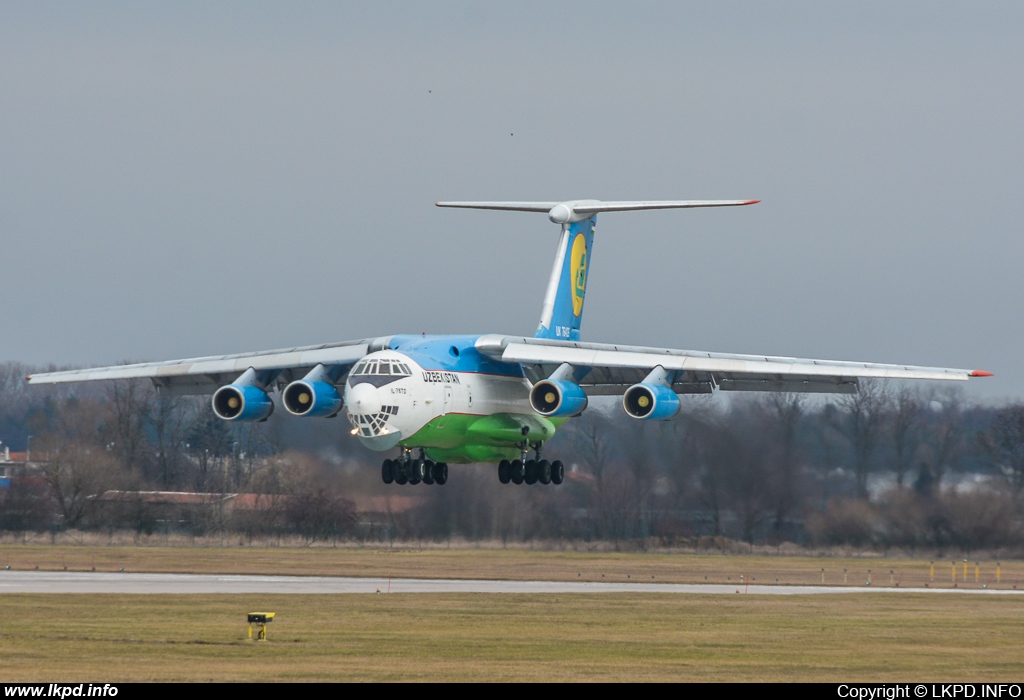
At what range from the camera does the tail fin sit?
27328 millimetres

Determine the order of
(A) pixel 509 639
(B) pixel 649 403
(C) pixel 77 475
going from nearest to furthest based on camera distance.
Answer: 1. (A) pixel 509 639
2. (B) pixel 649 403
3. (C) pixel 77 475

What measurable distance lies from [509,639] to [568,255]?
858 centimetres

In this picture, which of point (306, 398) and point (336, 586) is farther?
point (336, 586)

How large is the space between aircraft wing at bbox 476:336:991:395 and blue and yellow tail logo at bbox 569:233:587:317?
81.3 inches

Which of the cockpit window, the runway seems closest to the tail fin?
the cockpit window

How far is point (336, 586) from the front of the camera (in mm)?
30625

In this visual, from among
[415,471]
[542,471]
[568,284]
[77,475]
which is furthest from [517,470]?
[77,475]

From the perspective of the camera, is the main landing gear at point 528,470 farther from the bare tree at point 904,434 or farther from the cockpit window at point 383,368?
the bare tree at point 904,434

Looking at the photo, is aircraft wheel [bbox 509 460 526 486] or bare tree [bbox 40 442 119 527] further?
bare tree [bbox 40 442 119 527]

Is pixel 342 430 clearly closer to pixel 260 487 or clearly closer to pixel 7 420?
pixel 260 487

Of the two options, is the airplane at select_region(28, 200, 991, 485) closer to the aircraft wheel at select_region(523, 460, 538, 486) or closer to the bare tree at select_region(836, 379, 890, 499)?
the aircraft wheel at select_region(523, 460, 538, 486)

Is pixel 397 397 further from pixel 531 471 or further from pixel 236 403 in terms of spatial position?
pixel 531 471

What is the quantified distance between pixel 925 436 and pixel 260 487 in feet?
56.4
